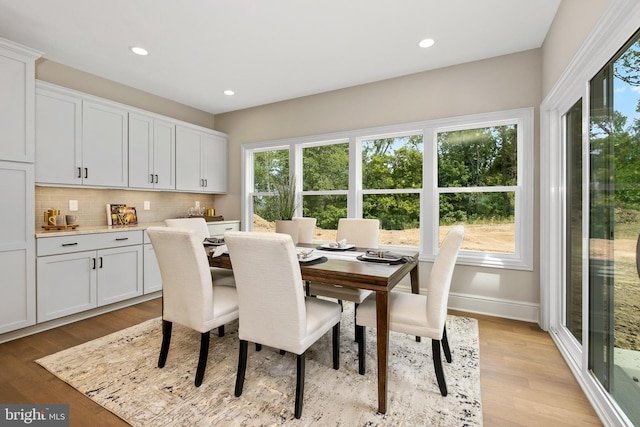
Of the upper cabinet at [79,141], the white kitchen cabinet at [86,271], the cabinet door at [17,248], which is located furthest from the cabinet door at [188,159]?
the cabinet door at [17,248]

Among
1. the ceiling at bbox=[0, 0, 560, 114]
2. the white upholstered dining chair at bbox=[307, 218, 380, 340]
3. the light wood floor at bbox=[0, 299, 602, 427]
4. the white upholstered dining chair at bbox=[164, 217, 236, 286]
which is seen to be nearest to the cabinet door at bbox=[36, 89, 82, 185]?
the ceiling at bbox=[0, 0, 560, 114]

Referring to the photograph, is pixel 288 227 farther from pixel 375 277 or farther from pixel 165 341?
pixel 165 341

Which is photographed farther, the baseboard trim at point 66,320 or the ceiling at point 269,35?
the baseboard trim at point 66,320

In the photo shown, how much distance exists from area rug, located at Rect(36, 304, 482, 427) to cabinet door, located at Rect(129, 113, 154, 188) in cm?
197

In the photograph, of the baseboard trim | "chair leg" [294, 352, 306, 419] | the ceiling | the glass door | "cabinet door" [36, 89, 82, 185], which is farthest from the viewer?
"cabinet door" [36, 89, 82, 185]

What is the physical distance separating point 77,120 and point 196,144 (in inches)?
60.7

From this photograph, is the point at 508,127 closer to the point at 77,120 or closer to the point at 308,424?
the point at 308,424

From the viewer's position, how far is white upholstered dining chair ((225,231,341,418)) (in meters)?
1.58

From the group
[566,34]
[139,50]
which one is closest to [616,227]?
[566,34]

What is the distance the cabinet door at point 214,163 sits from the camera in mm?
4727

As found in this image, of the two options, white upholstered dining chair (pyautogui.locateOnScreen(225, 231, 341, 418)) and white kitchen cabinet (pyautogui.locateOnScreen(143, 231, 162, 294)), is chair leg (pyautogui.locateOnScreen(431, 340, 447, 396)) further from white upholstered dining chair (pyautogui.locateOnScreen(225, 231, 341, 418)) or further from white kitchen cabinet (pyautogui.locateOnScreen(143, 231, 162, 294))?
white kitchen cabinet (pyautogui.locateOnScreen(143, 231, 162, 294))

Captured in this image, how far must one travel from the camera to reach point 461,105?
3.34m

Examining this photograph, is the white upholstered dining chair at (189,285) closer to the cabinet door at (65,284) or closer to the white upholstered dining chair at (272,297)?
the white upholstered dining chair at (272,297)

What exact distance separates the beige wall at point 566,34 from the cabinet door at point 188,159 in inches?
170
